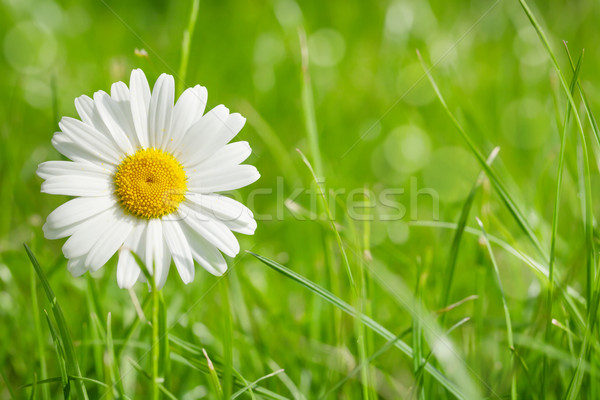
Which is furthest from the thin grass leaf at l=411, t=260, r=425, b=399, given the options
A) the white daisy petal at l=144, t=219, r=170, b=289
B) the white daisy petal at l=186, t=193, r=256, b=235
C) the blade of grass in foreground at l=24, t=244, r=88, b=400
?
the blade of grass in foreground at l=24, t=244, r=88, b=400

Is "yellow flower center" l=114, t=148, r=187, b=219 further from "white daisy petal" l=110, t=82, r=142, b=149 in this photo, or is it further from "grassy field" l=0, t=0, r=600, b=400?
"grassy field" l=0, t=0, r=600, b=400

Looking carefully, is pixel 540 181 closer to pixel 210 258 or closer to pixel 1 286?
pixel 210 258

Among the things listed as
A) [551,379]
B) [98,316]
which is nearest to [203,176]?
[98,316]

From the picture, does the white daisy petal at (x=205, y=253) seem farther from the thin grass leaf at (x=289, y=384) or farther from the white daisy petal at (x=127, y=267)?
the thin grass leaf at (x=289, y=384)

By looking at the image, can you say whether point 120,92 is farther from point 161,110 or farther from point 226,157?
point 226,157

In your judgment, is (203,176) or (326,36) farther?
(326,36)

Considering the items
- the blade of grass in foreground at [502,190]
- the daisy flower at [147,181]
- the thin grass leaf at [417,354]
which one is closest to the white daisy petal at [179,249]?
Result: the daisy flower at [147,181]
